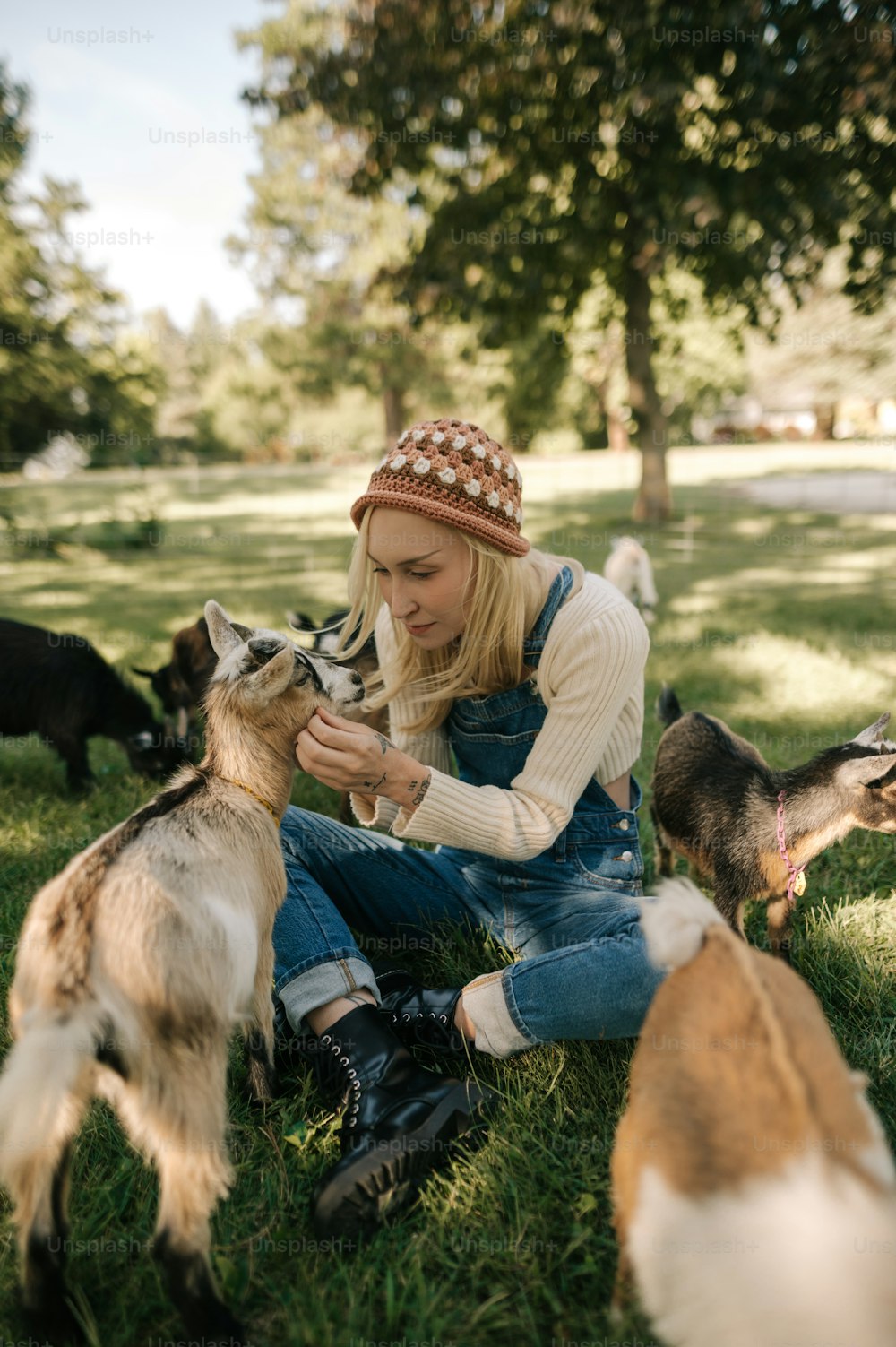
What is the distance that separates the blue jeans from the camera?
2158 millimetres

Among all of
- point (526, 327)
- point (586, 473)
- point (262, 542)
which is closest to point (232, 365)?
point (586, 473)

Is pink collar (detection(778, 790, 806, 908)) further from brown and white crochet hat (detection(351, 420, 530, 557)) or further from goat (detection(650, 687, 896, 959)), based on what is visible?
brown and white crochet hat (detection(351, 420, 530, 557))

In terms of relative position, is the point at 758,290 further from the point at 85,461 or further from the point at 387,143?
the point at 85,461

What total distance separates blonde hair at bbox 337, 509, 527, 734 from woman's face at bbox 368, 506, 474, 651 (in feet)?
0.09

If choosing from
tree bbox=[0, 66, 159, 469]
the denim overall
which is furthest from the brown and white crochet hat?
tree bbox=[0, 66, 159, 469]

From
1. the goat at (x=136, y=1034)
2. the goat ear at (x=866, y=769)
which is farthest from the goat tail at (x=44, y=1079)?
the goat ear at (x=866, y=769)

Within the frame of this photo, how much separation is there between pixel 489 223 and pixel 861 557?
7.67m

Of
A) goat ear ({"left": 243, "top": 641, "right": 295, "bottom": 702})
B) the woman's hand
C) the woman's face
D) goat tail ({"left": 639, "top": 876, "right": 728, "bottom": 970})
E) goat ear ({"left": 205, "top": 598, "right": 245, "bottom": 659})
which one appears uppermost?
the woman's face

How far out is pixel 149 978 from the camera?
1.52 meters

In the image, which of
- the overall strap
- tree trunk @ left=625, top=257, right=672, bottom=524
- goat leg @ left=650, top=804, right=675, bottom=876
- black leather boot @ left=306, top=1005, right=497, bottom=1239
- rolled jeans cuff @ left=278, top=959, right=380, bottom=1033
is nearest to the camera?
black leather boot @ left=306, top=1005, right=497, bottom=1239

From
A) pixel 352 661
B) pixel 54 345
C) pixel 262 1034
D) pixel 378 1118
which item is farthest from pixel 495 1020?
pixel 54 345

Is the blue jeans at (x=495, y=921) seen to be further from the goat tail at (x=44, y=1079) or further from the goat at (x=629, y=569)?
the goat at (x=629, y=569)

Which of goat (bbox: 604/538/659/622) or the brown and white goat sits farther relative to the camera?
goat (bbox: 604/538/659/622)

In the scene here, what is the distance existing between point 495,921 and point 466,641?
1.02 m
